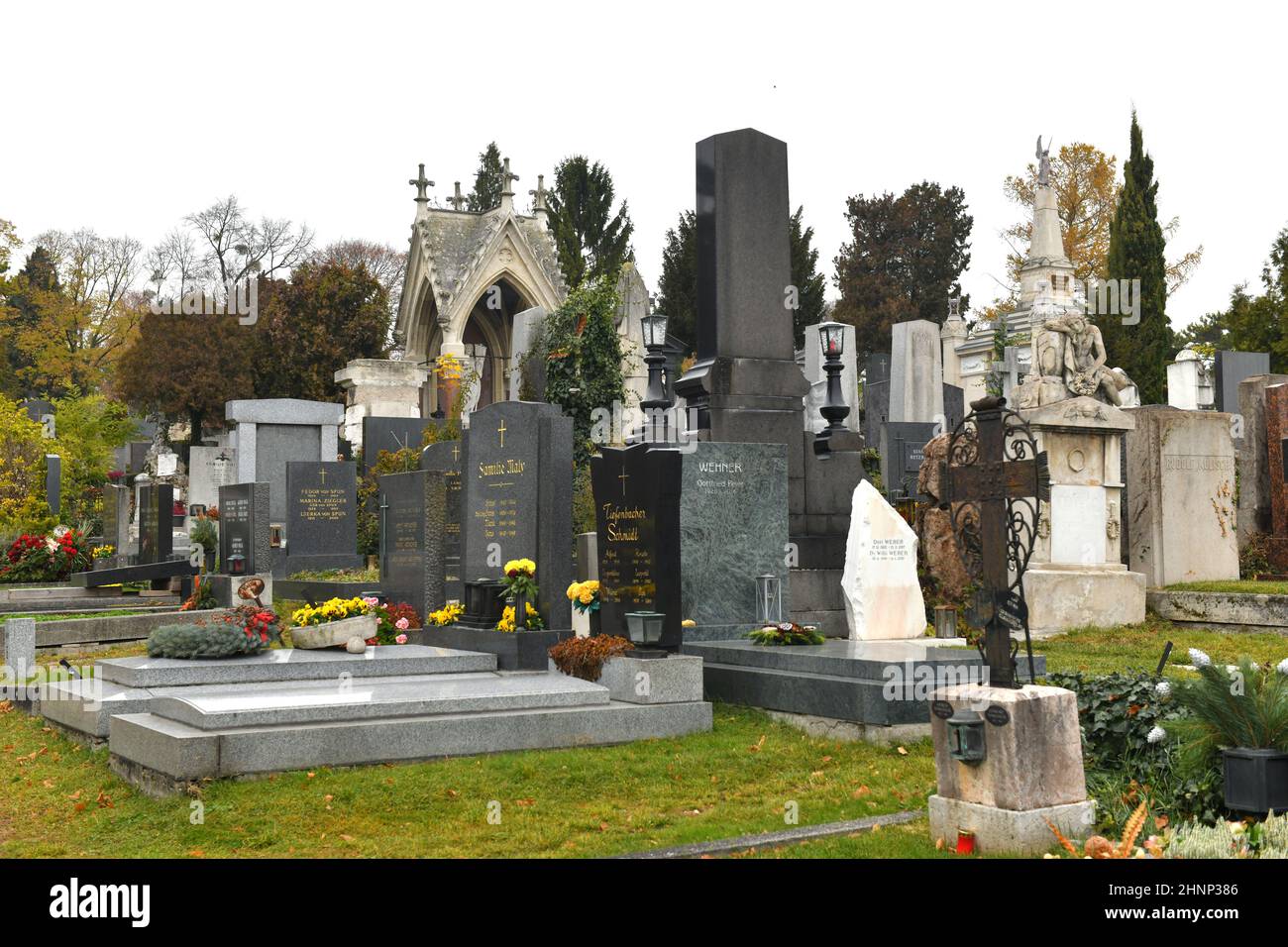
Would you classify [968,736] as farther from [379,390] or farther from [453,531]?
[379,390]

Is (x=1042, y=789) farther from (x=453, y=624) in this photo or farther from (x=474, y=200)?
(x=474, y=200)

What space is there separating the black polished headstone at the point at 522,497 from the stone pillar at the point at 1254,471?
10.5 metres

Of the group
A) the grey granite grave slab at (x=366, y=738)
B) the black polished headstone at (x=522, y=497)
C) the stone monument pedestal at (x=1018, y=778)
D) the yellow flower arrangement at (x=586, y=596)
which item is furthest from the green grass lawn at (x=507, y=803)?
the black polished headstone at (x=522, y=497)

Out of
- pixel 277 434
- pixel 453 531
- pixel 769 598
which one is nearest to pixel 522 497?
pixel 453 531

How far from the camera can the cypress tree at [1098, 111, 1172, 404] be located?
33.5 metres

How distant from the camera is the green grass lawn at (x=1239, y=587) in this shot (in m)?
14.2

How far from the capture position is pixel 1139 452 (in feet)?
52.1

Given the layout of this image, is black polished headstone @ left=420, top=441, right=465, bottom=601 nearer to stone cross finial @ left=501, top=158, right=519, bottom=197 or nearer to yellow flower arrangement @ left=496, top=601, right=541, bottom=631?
yellow flower arrangement @ left=496, top=601, right=541, bottom=631

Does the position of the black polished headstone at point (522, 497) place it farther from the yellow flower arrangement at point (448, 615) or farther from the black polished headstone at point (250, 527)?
the black polished headstone at point (250, 527)

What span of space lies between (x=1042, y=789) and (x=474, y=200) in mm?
55454

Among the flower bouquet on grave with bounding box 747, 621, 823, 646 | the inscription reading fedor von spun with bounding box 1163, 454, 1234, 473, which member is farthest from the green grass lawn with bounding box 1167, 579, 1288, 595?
the flower bouquet on grave with bounding box 747, 621, 823, 646

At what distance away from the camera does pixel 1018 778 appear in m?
6.00

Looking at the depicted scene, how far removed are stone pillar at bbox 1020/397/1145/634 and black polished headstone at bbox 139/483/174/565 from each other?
13.9 m
